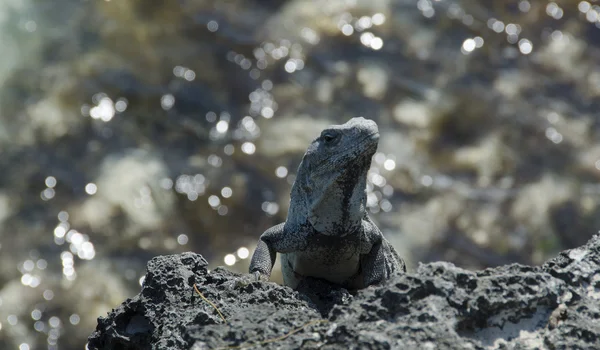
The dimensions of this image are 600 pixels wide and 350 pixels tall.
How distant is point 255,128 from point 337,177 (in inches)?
332

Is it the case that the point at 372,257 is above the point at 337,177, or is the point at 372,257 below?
below

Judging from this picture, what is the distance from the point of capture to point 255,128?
43.5ft

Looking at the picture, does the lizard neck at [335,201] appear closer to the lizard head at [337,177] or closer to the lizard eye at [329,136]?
the lizard head at [337,177]

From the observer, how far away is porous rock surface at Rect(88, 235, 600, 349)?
3.64 meters

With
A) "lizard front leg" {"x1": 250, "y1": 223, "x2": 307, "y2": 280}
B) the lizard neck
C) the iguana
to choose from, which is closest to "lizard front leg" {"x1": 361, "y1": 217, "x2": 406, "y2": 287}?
the iguana

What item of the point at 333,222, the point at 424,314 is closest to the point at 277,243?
the point at 333,222

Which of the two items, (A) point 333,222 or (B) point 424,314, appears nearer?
(B) point 424,314

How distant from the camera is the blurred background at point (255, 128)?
38.4 ft

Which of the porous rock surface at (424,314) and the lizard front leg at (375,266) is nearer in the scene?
the porous rock surface at (424,314)

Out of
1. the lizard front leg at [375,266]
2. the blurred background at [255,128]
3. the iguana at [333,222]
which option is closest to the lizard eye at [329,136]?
the iguana at [333,222]

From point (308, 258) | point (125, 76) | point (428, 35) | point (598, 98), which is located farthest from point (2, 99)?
point (598, 98)

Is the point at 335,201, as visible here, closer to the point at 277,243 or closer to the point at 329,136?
the point at 329,136

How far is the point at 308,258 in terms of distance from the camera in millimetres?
5301

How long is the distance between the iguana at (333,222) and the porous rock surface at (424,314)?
2.69ft
